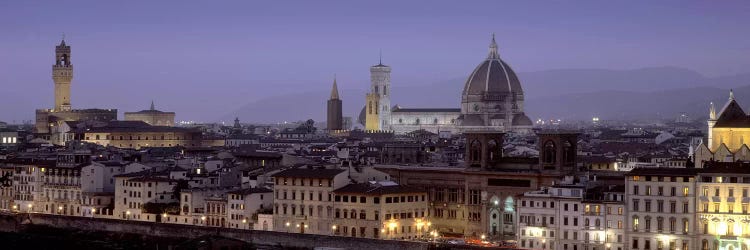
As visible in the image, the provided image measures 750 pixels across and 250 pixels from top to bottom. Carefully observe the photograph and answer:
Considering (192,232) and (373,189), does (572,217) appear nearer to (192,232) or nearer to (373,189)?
(373,189)

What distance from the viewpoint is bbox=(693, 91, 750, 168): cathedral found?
70.2 m

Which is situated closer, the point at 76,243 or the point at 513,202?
the point at 513,202

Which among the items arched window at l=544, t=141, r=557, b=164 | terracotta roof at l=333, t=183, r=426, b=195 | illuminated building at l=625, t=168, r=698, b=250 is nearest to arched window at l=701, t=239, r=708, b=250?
illuminated building at l=625, t=168, r=698, b=250

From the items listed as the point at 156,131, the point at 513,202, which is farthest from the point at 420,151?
the point at 156,131

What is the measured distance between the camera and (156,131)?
148m

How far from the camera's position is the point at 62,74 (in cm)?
17275

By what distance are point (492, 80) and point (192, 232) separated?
12117cm

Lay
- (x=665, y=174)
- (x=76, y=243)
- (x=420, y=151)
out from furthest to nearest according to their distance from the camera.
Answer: (x=420, y=151), (x=76, y=243), (x=665, y=174)

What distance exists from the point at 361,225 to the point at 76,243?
15930 mm

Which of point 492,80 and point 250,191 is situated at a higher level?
point 492,80

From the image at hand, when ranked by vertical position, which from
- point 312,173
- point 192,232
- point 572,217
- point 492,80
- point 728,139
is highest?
point 492,80

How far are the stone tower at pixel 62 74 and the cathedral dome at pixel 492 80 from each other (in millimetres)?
51451

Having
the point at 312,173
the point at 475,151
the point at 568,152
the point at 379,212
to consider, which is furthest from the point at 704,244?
the point at 312,173

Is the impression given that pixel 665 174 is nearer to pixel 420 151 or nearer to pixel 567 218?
pixel 567 218
